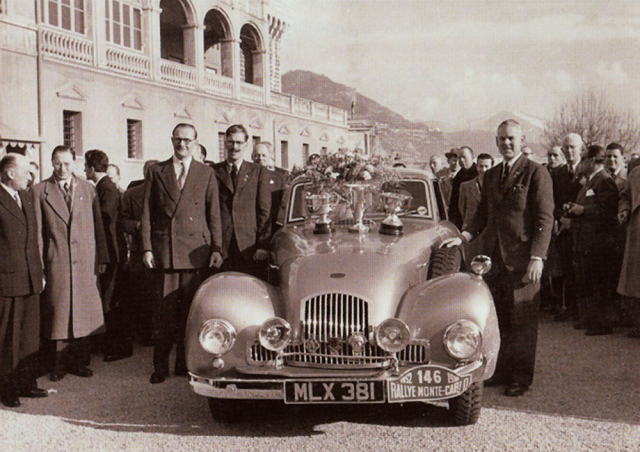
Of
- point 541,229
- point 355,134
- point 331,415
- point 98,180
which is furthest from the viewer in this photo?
point 355,134

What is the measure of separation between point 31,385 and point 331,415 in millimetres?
2444

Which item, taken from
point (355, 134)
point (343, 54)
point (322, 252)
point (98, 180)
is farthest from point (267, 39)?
point (322, 252)

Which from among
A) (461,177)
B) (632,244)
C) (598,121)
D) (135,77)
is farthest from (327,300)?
(598,121)

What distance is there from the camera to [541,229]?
17.2 feet

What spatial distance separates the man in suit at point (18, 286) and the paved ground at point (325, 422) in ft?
0.76

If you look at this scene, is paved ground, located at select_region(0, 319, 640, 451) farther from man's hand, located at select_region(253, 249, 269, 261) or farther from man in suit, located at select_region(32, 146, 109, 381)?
man's hand, located at select_region(253, 249, 269, 261)

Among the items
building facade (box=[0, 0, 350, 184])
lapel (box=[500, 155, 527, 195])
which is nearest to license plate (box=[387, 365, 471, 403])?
lapel (box=[500, 155, 527, 195])

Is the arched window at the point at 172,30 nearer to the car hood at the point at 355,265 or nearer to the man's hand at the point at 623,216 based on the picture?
the man's hand at the point at 623,216

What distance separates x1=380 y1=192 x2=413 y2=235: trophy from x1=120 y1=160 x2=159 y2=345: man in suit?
8.80 ft

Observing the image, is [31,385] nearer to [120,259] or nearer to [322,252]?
[120,259]

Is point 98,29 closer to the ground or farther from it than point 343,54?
farther from it

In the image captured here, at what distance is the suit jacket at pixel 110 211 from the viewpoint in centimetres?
661

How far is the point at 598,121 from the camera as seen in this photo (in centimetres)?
4844

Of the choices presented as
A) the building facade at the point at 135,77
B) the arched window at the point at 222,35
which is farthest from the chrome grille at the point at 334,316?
the arched window at the point at 222,35
